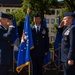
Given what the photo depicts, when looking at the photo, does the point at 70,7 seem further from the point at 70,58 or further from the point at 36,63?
the point at 70,58

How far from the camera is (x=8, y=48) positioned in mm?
5469

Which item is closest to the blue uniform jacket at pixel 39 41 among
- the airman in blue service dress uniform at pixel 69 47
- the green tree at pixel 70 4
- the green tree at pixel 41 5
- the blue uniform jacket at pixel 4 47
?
the blue uniform jacket at pixel 4 47

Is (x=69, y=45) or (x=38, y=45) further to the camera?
(x=38, y=45)

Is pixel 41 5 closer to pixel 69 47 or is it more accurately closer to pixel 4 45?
pixel 4 45

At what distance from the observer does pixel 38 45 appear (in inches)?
277

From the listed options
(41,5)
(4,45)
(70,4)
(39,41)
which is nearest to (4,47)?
(4,45)

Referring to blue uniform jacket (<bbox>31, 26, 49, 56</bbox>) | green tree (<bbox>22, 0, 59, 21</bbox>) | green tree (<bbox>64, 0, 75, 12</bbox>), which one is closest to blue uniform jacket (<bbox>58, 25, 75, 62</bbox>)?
blue uniform jacket (<bbox>31, 26, 49, 56</bbox>)

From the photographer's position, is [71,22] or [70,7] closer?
[71,22]

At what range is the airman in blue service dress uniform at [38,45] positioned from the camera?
700 cm

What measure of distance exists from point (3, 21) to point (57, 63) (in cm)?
425

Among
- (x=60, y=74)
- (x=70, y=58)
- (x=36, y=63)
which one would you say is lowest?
(x=60, y=74)

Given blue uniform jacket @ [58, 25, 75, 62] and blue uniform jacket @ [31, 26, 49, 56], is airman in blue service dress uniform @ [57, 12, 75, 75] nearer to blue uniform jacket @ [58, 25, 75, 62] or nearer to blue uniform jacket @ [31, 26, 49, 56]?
blue uniform jacket @ [58, 25, 75, 62]

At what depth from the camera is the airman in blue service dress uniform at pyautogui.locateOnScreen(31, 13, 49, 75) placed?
7.00 m

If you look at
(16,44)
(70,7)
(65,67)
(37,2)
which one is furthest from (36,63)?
(37,2)
